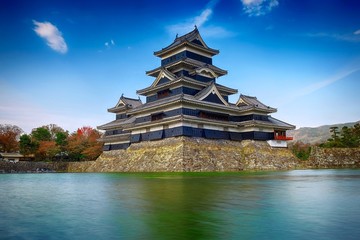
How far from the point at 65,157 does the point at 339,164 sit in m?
46.0

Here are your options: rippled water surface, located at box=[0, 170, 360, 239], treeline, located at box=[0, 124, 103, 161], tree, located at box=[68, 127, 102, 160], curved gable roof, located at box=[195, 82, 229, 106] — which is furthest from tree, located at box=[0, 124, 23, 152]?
rippled water surface, located at box=[0, 170, 360, 239]

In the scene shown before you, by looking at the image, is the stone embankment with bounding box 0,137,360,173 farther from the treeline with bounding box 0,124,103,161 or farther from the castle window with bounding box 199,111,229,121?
the treeline with bounding box 0,124,103,161

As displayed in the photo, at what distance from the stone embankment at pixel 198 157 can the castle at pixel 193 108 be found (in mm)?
1121

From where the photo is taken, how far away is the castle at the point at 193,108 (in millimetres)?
30991

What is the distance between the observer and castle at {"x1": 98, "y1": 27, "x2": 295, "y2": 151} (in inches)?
1220

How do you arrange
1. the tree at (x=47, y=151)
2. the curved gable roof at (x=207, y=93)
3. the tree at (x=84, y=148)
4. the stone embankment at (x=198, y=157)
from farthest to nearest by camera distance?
the tree at (x=47, y=151)
the tree at (x=84, y=148)
the curved gable roof at (x=207, y=93)
the stone embankment at (x=198, y=157)

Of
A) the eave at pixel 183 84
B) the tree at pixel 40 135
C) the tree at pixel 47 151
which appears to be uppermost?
the eave at pixel 183 84

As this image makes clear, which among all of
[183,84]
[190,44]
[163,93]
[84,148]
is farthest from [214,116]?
[84,148]

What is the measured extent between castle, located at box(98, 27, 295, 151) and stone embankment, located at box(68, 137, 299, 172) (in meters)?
1.12

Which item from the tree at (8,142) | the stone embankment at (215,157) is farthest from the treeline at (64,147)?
the stone embankment at (215,157)

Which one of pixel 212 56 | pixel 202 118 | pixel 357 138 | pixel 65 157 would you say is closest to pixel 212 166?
pixel 202 118

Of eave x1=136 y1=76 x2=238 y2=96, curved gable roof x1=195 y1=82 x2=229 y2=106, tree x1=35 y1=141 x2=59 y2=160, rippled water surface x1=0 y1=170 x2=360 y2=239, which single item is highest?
eave x1=136 y1=76 x2=238 y2=96

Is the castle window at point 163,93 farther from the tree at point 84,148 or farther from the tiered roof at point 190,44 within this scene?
Result: the tree at point 84,148

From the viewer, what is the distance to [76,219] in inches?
196
